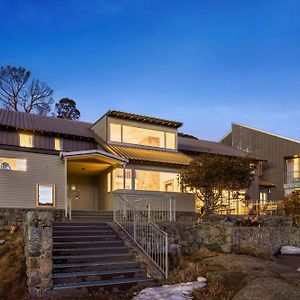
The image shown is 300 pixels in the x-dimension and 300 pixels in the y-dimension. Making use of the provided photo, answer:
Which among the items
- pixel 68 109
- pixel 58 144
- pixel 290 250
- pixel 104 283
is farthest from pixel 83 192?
pixel 68 109

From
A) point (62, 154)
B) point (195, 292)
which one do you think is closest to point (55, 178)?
point (62, 154)

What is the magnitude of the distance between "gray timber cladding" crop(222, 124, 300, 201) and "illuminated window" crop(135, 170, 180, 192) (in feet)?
40.5

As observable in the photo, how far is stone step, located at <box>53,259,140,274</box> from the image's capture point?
9.39m

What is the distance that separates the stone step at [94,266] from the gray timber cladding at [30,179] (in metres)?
8.02

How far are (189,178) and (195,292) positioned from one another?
10.5 m

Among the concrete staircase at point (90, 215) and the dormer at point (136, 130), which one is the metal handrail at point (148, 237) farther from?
the dormer at point (136, 130)

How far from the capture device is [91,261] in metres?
10.0

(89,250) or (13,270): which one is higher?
(89,250)

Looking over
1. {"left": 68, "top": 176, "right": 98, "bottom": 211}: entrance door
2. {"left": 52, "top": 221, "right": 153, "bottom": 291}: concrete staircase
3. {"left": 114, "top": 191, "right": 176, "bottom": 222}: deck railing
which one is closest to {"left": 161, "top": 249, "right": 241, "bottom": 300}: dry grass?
{"left": 52, "top": 221, "right": 153, "bottom": 291}: concrete staircase

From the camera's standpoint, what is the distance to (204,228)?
12.4 metres

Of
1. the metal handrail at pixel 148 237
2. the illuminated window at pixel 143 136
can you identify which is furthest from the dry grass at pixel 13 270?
the illuminated window at pixel 143 136

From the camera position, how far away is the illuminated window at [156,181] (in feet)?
67.8

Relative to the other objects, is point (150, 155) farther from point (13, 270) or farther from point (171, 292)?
point (171, 292)

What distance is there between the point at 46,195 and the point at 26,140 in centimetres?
419
